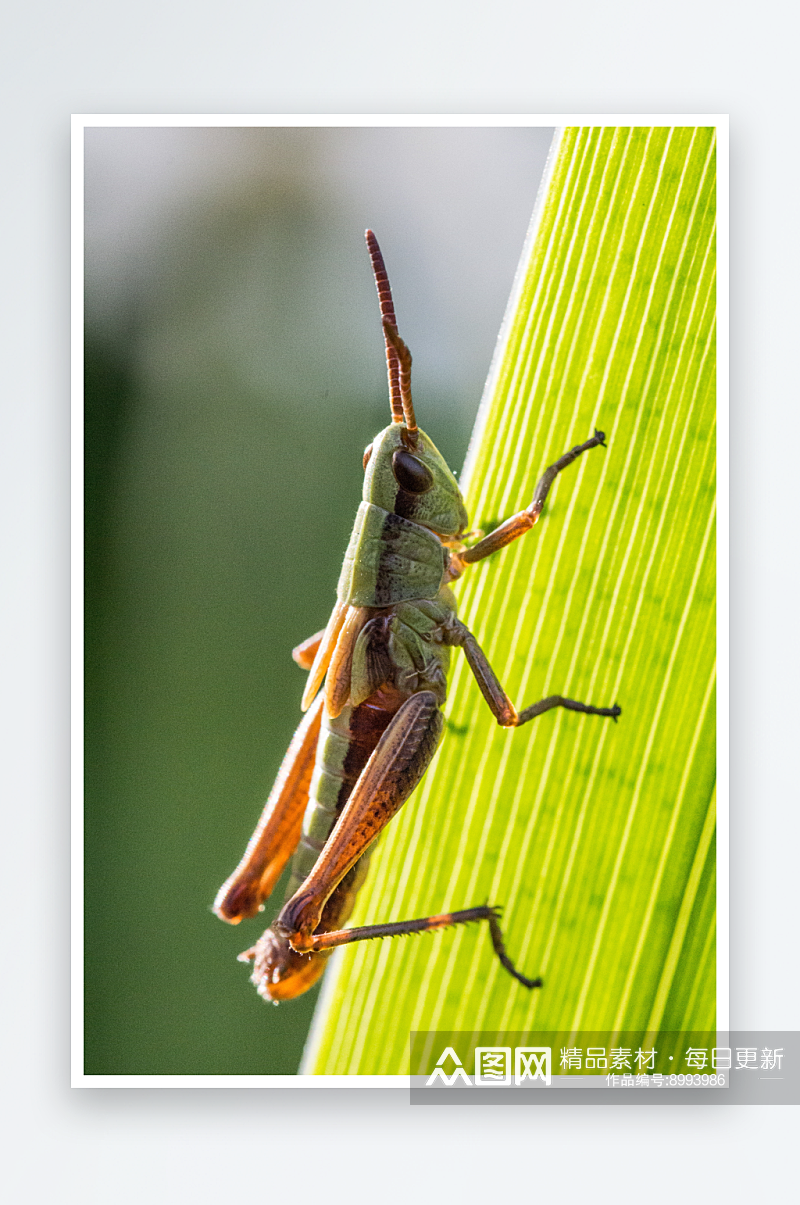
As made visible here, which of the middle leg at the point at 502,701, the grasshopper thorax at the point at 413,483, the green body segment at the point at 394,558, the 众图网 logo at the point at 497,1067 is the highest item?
the grasshopper thorax at the point at 413,483

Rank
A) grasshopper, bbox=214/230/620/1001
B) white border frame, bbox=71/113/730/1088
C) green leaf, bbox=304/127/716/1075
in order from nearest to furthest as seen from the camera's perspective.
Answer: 1. green leaf, bbox=304/127/716/1075
2. grasshopper, bbox=214/230/620/1001
3. white border frame, bbox=71/113/730/1088

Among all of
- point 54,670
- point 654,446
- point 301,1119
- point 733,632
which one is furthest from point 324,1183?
point 654,446

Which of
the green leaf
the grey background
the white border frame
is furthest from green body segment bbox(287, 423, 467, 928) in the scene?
the grey background

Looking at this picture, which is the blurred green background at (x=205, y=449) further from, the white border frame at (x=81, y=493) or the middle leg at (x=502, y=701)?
the middle leg at (x=502, y=701)

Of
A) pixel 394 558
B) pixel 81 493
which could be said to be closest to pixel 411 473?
pixel 394 558

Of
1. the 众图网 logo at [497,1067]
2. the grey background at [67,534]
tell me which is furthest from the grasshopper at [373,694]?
the grey background at [67,534]

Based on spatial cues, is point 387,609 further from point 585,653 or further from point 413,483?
point 585,653

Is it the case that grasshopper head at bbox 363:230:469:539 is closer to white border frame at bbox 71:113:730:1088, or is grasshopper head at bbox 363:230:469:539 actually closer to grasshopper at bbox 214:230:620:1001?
grasshopper at bbox 214:230:620:1001
